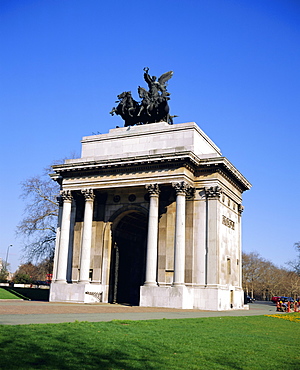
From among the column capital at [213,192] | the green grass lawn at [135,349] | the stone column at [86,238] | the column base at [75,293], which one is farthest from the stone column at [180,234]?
the green grass lawn at [135,349]

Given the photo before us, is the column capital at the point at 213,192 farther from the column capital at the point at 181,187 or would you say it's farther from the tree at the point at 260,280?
the tree at the point at 260,280

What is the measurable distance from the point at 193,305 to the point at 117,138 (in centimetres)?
1759

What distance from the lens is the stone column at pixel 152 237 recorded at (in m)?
36.6

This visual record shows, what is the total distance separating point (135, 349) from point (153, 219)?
26.1 m

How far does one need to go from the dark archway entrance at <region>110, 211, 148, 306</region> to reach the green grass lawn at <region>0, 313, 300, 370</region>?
27339 mm

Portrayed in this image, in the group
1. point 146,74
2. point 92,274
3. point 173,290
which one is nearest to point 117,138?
point 146,74

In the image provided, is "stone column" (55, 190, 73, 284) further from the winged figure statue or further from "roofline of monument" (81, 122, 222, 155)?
the winged figure statue

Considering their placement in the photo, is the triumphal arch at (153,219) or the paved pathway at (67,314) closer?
the paved pathway at (67,314)

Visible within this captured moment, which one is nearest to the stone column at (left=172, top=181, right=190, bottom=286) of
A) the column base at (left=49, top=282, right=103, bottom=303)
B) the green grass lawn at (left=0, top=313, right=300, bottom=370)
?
the column base at (left=49, top=282, right=103, bottom=303)

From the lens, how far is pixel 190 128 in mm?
40469

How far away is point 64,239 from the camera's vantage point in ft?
135

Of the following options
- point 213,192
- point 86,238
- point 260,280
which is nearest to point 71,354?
point 213,192

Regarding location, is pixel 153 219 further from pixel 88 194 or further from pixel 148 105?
pixel 148 105

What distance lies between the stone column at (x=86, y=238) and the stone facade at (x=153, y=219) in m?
0.09
